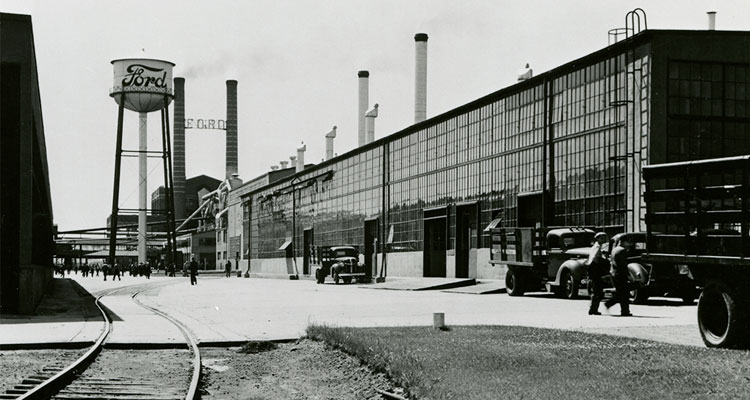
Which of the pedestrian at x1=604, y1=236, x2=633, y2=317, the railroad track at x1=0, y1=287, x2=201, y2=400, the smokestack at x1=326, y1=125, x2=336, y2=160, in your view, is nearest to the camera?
the railroad track at x1=0, y1=287, x2=201, y2=400

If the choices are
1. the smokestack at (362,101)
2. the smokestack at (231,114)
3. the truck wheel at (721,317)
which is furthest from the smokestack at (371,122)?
the truck wheel at (721,317)

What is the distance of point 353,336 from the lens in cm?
1420

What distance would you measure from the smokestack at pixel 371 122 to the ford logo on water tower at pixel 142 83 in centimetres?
2847

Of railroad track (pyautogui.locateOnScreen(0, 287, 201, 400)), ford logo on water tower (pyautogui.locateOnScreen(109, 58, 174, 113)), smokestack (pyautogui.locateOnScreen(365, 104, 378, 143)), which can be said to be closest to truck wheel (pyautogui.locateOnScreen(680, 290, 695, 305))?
railroad track (pyautogui.locateOnScreen(0, 287, 201, 400))

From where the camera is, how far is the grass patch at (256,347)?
14680 millimetres

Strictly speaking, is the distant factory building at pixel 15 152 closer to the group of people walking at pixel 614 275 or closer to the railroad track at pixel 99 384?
Result: the railroad track at pixel 99 384

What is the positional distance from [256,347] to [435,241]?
116 ft

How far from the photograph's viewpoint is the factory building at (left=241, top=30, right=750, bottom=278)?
100 feet

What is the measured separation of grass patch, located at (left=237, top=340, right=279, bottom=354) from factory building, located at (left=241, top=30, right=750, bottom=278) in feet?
57.1

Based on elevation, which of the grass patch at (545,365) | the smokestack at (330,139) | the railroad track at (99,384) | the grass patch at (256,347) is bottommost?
the grass patch at (256,347)

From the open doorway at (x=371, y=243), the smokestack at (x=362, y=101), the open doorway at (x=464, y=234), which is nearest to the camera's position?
the open doorway at (x=464, y=234)

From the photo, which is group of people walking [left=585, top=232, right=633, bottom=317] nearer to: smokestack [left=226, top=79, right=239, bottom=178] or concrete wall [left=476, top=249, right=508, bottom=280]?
concrete wall [left=476, top=249, right=508, bottom=280]

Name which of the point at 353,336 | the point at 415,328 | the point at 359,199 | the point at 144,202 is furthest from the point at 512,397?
the point at 144,202

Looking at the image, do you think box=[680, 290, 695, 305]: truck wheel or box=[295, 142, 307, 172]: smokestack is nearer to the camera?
box=[680, 290, 695, 305]: truck wheel
